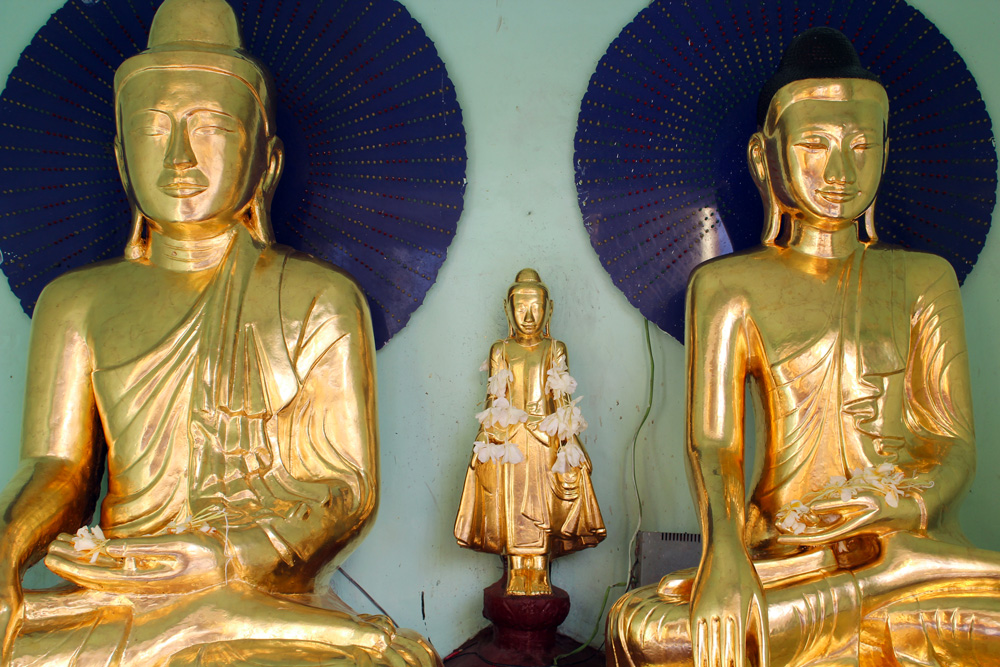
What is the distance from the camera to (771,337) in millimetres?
2373

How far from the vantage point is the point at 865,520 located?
204 centimetres

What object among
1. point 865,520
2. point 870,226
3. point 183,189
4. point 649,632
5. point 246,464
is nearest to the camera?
point 649,632

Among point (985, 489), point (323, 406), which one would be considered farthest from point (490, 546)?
point (985, 489)

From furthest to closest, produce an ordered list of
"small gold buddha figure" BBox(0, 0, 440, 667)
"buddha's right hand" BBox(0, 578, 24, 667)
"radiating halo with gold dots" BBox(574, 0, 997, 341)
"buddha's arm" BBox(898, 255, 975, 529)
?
"radiating halo with gold dots" BBox(574, 0, 997, 341) → "buddha's arm" BBox(898, 255, 975, 529) → "small gold buddha figure" BBox(0, 0, 440, 667) → "buddha's right hand" BBox(0, 578, 24, 667)

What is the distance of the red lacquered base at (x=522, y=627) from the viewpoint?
89.5 inches

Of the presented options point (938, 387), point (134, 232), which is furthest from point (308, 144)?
point (938, 387)

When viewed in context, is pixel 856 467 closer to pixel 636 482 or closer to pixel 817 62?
pixel 636 482

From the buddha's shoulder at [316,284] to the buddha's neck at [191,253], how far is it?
0.14 m

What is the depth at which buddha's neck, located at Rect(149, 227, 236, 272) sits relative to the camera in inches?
93.5

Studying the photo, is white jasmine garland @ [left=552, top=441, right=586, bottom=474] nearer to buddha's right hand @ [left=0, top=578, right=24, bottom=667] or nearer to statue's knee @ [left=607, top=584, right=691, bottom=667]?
statue's knee @ [left=607, top=584, right=691, bottom=667]

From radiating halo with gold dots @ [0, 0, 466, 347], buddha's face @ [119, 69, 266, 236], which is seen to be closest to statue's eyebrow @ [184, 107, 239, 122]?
buddha's face @ [119, 69, 266, 236]

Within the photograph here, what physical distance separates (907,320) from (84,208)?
6.92 ft

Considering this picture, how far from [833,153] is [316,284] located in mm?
1266

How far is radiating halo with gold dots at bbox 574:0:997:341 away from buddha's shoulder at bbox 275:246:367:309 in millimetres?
726
